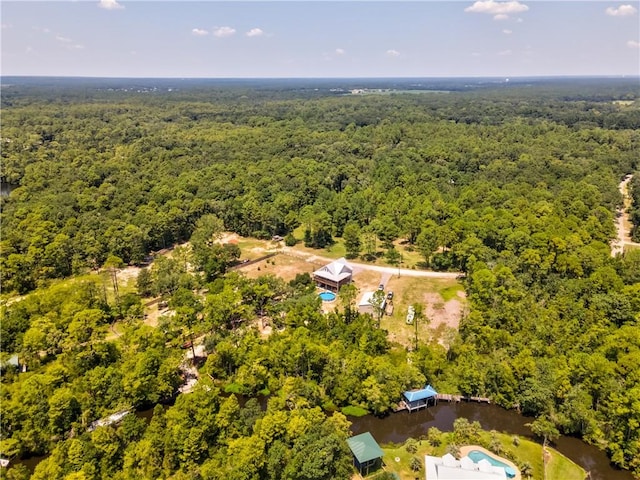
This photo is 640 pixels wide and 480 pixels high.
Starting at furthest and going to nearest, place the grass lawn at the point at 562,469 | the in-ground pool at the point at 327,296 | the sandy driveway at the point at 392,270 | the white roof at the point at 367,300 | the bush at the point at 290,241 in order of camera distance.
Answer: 1. the bush at the point at 290,241
2. the sandy driveway at the point at 392,270
3. the in-ground pool at the point at 327,296
4. the white roof at the point at 367,300
5. the grass lawn at the point at 562,469

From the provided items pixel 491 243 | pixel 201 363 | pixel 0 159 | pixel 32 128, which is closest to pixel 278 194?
pixel 491 243

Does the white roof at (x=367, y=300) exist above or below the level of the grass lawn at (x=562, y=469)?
above

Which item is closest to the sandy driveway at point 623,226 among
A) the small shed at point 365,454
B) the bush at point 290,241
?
the bush at point 290,241

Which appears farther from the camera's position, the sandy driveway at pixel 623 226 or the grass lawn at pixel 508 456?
the sandy driveway at pixel 623 226

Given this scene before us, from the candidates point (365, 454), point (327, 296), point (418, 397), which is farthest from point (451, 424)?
point (327, 296)

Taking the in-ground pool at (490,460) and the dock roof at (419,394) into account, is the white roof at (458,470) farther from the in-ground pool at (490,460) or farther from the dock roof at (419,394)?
the dock roof at (419,394)

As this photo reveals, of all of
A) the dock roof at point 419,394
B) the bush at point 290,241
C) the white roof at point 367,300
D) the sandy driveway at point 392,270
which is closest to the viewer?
the dock roof at point 419,394

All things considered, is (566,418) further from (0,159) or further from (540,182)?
(0,159)

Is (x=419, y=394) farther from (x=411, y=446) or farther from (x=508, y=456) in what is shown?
(x=508, y=456)
